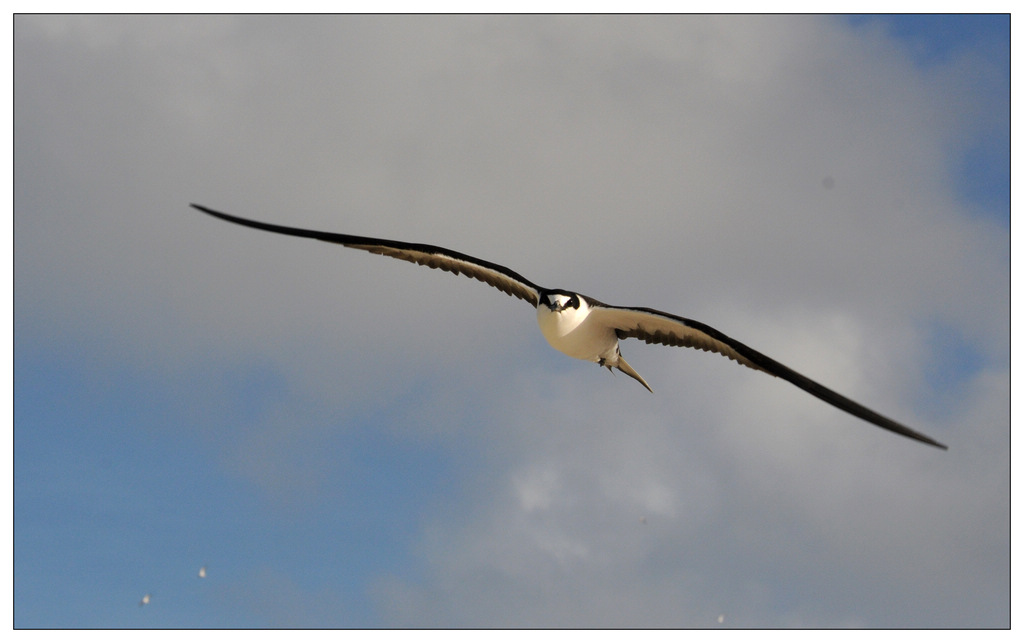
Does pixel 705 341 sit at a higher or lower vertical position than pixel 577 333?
lower

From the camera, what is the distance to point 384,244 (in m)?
22.8

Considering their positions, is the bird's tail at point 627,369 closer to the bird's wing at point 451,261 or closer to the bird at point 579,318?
the bird at point 579,318

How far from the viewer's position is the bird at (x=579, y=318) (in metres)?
19.1

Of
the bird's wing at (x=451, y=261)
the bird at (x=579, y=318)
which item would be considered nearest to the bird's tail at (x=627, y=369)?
the bird at (x=579, y=318)

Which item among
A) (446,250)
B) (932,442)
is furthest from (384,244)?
(932,442)

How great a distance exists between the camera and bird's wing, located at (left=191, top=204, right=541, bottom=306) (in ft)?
73.7

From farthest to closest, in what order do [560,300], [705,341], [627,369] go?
[627,369]
[560,300]
[705,341]

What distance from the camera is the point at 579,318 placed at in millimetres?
20859

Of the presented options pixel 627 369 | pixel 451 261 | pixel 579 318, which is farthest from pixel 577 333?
pixel 451 261

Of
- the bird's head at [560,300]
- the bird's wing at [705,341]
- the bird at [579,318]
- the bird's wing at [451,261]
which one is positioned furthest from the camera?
the bird's wing at [451,261]

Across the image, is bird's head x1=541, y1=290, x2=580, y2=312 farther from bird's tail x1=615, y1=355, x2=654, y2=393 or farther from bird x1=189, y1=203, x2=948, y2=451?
bird's tail x1=615, y1=355, x2=654, y2=393

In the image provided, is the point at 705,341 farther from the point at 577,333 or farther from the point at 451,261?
the point at 451,261

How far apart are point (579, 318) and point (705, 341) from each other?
2.70m

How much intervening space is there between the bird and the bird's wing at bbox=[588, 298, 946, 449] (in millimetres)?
16
